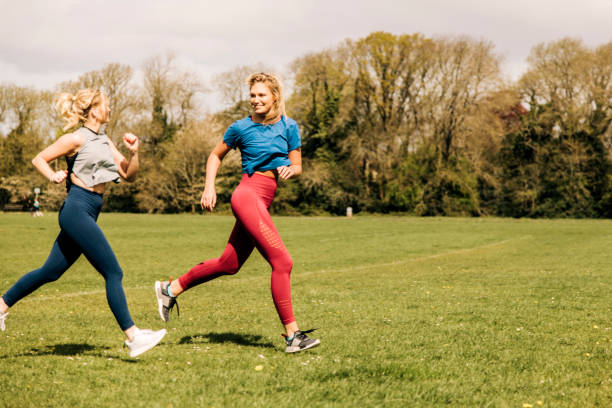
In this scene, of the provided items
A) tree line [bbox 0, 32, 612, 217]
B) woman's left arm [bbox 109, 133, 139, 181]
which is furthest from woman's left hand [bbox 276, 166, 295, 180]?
tree line [bbox 0, 32, 612, 217]

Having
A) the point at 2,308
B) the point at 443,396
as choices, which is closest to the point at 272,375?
the point at 443,396

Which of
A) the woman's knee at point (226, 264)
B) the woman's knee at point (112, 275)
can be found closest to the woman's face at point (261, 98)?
the woman's knee at point (226, 264)

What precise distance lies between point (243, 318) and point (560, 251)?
49.0 ft

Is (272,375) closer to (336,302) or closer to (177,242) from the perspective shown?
(336,302)

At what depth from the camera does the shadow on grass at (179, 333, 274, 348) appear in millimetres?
5645

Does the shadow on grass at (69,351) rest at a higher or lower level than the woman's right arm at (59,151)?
lower

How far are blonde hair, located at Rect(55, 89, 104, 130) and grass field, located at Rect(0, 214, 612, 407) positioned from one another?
6.46 feet

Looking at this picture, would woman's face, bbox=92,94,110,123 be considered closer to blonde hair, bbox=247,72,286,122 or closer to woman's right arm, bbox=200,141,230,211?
woman's right arm, bbox=200,141,230,211

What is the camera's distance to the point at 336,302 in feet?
28.3

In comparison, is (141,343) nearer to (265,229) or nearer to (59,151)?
(265,229)

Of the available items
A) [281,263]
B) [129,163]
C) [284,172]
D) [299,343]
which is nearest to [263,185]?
[284,172]

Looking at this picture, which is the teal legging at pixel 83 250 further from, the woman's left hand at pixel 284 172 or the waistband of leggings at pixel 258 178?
the woman's left hand at pixel 284 172

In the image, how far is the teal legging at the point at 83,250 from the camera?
186 inches

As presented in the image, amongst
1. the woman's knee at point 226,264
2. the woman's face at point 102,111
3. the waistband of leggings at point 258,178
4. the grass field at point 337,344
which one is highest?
the woman's face at point 102,111
